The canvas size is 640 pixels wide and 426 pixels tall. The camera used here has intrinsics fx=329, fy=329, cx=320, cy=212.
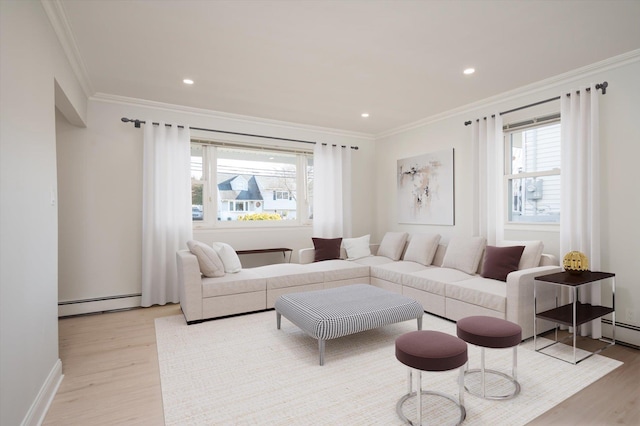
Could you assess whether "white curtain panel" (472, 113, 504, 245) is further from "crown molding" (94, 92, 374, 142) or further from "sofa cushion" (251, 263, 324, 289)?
"crown molding" (94, 92, 374, 142)

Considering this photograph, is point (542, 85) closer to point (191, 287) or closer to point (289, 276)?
point (289, 276)

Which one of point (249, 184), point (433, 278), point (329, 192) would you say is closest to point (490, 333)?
point (433, 278)

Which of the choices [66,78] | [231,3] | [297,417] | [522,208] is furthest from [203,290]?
[522,208]

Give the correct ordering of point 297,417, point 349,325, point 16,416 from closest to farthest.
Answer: point 16,416
point 297,417
point 349,325

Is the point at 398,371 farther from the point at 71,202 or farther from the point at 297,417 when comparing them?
the point at 71,202

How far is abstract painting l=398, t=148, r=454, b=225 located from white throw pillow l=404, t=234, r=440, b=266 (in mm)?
347

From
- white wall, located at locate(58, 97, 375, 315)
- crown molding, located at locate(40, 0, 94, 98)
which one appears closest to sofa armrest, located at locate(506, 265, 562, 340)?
crown molding, located at locate(40, 0, 94, 98)

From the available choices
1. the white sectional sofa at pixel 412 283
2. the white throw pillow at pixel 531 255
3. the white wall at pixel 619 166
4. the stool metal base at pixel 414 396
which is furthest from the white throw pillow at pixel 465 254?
the stool metal base at pixel 414 396

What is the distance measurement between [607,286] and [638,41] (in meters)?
2.22

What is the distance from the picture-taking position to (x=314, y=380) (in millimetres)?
2408

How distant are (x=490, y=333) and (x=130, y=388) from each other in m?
2.54

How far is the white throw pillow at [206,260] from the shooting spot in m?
3.74

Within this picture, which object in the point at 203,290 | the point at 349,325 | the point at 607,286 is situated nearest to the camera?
the point at 349,325

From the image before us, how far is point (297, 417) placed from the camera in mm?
1977
